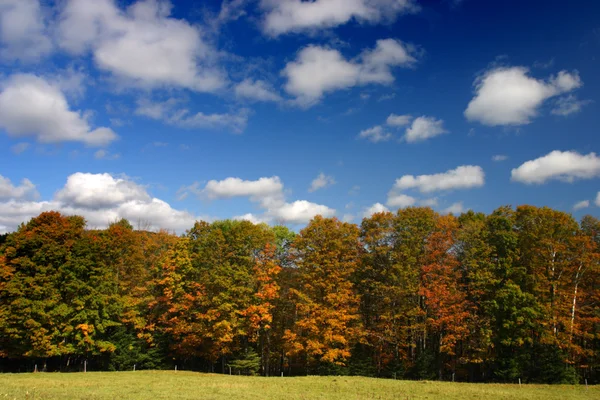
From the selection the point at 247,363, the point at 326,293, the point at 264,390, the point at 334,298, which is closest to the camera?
the point at 264,390

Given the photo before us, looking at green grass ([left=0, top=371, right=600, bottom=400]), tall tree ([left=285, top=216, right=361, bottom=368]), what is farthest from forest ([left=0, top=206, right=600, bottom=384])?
green grass ([left=0, top=371, right=600, bottom=400])

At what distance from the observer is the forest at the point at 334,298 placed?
41.1m

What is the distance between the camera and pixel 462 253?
147ft

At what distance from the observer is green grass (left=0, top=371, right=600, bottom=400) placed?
26625 millimetres

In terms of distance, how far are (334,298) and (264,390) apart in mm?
14816

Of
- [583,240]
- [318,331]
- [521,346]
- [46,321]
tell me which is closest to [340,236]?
[318,331]

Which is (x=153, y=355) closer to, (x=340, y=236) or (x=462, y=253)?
(x=340, y=236)

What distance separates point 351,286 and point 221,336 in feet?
49.6

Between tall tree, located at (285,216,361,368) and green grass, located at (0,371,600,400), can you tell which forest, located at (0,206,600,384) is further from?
green grass, located at (0,371,600,400)

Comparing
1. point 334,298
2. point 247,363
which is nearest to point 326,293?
point 334,298

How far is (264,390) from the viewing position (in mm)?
30469

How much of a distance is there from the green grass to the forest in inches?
258

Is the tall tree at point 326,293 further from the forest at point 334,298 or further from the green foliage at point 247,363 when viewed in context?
the green foliage at point 247,363

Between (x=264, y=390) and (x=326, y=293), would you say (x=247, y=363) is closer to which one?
(x=326, y=293)
